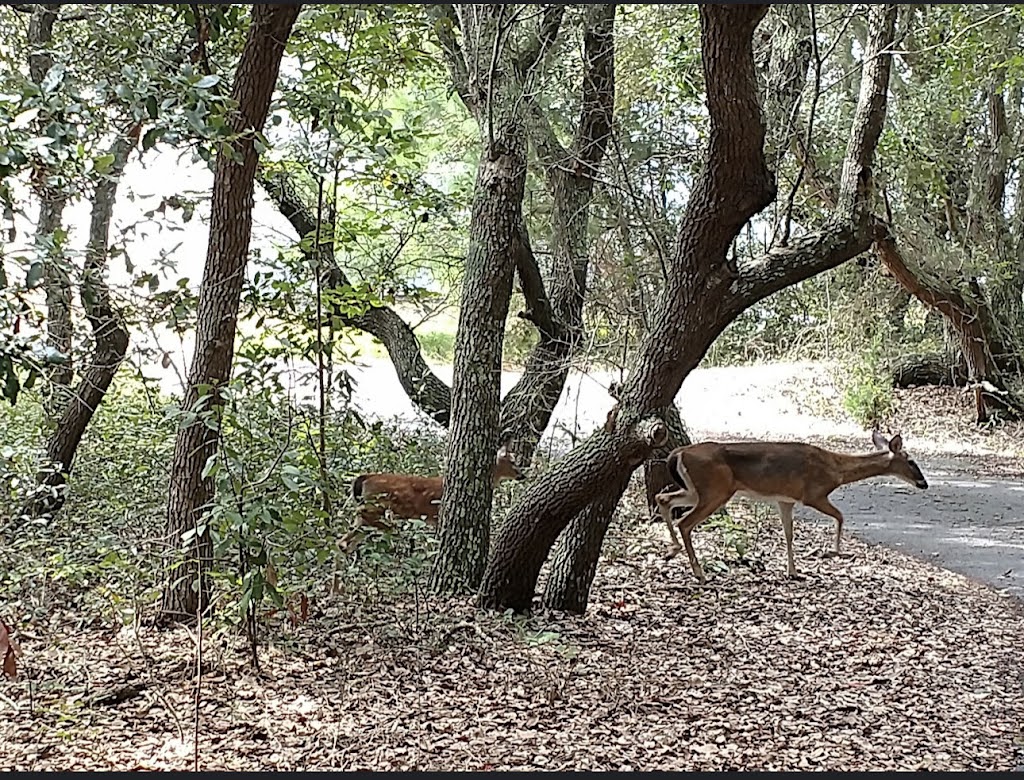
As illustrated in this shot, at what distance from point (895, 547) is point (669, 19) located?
420cm

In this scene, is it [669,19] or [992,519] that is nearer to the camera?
[669,19]

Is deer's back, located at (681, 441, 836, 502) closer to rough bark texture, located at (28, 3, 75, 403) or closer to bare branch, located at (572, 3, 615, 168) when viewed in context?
bare branch, located at (572, 3, 615, 168)

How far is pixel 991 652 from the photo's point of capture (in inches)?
217

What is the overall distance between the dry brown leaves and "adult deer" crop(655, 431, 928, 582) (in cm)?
89

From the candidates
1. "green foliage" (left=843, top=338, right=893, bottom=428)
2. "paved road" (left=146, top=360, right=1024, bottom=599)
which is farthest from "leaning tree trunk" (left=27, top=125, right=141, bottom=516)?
"green foliage" (left=843, top=338, right=893, bottom=428)

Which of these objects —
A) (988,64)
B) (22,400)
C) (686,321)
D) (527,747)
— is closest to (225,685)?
(527,747)

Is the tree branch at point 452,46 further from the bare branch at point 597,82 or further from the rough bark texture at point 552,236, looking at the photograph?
the bare branch at point 597,82

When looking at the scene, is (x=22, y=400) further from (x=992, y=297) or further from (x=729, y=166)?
(x=992, y=297)

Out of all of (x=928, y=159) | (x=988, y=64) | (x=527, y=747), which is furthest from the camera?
(x=928, y=159)

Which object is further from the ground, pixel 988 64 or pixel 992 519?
pixel 988 64

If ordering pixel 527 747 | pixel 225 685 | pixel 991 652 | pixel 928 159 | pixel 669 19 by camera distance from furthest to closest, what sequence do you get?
1. pixel 928 159
2. pixel 669 19
3. pixel 991 652
4. pixel 225 685
5. pixel 527 747

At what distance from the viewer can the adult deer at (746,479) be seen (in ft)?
23.6

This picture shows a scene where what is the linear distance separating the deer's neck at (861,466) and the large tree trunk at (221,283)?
15.3 feet

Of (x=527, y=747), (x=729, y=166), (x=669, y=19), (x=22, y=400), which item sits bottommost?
(x=527, y=747)
